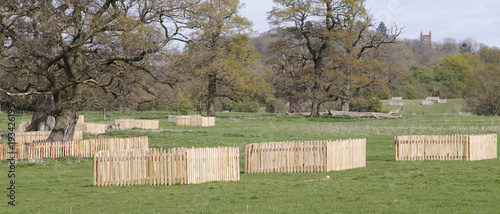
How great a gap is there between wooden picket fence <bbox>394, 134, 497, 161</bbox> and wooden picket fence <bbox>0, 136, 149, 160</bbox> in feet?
39.1

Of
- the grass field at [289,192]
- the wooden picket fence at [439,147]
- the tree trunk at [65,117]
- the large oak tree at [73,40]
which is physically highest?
the large oak tree at [73,40]

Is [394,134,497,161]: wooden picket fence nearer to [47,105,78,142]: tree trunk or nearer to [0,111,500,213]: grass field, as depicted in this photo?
[0,111,500,213]: grass field

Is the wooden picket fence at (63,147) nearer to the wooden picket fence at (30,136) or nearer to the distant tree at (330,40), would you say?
the wooden picket fence at (30,136)

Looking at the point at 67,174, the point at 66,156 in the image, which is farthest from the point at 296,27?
the point at 67,174

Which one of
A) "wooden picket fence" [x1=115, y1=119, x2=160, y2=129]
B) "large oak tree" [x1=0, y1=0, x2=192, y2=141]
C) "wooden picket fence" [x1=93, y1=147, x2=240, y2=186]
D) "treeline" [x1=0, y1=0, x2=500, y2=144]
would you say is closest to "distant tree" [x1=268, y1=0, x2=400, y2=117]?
"treeline" [x1=0, y1=0, x2=500, y2=144]

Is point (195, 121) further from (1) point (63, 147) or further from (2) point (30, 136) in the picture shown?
(1) point (63, 147)

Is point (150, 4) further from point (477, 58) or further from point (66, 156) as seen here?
point (477, 58)

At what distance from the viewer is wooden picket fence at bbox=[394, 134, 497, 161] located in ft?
76.0

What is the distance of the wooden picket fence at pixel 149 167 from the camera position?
16922 mm

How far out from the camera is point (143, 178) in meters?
17.1

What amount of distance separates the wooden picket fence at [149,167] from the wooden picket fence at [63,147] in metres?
6.44

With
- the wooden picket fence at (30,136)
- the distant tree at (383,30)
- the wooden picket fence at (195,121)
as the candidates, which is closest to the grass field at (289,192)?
the wooden picket fence at (30,136)

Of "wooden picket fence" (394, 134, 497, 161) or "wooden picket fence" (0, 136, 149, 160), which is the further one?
"wooden picket fence" (0, 136, 149, 160)

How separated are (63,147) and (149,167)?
1064cm
